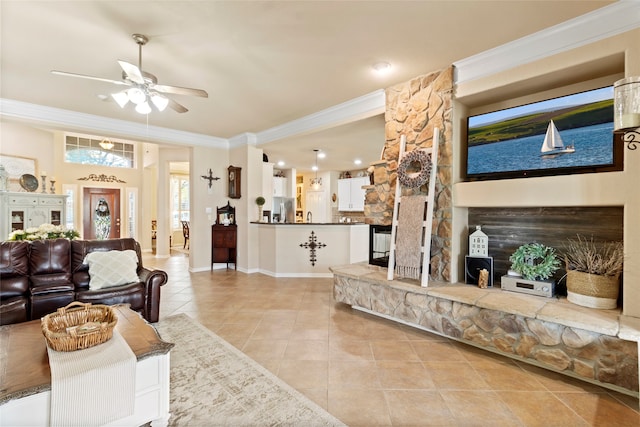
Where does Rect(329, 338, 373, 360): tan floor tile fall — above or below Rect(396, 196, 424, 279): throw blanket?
below

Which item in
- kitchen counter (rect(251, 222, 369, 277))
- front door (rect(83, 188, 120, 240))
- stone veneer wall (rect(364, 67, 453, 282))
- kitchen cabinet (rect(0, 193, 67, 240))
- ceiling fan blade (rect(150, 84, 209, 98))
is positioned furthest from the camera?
front door (rect(83, 188, 120, 240))

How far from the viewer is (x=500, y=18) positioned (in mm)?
2320

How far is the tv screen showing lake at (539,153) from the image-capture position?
2385 mm

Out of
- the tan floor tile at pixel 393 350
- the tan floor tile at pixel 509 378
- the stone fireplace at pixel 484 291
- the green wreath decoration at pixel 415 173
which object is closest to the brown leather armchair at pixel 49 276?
the stone fireplace at pixel 484 291

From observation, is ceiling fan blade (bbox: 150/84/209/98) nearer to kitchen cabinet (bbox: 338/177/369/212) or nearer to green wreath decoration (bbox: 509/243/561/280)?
green wreath decoration (bbox: 509/243/561/280)

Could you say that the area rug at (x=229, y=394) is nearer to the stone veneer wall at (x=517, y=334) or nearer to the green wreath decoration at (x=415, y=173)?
the stone veneer wall at (x=517, y=334)

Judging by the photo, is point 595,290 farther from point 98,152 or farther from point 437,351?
point 98,152

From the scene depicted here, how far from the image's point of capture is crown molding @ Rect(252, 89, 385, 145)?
152 inches

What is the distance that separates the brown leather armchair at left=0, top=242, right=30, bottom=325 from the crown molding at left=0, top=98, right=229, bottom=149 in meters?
2.24

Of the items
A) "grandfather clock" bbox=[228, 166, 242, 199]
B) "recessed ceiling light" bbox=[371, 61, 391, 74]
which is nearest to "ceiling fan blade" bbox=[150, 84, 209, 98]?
"recessed ceiling light" bbox=[371, 61, 391, 74]

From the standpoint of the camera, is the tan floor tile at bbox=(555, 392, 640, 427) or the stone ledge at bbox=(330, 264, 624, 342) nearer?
the tan floor tile at bbox=(555, 392, 640, 427)

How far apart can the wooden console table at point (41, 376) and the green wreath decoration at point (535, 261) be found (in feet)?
9.66

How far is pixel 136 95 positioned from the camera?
2.61 metres

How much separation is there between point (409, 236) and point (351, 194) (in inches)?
223
